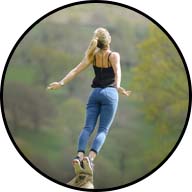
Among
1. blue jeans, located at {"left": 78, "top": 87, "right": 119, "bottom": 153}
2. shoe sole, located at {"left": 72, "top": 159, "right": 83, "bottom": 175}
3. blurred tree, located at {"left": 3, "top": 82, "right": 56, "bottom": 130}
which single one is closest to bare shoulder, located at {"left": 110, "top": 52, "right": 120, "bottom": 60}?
blue jeans, located at {"left": 78, "top": 87, "right": 119, "bottom": 153}

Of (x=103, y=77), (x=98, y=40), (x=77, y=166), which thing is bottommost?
(x=77, y=166)

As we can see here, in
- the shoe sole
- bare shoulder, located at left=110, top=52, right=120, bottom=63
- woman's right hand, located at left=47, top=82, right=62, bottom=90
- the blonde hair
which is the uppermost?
the blonde hair

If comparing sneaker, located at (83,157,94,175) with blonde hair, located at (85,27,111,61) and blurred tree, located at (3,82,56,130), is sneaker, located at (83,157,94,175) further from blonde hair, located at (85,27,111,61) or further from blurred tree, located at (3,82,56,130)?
blonde hair, located at (85,27,111,61)

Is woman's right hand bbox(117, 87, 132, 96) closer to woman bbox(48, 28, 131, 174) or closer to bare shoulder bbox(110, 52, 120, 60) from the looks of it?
woman bbox(48, 28, 131, 174)

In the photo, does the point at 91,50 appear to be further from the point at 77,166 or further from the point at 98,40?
the point at 77,166

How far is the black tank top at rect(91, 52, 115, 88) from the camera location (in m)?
2.49

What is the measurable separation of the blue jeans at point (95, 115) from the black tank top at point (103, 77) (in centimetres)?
2

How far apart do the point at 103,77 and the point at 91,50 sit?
98mm

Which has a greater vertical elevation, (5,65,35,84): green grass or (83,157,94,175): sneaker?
(5,65,35,84): green grass

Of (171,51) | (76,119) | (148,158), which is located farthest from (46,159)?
(171,51)

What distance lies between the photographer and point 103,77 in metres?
2.49

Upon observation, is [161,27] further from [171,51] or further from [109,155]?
[109,155]

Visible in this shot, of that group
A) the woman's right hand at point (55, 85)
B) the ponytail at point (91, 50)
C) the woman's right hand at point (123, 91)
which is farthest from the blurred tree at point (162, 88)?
the woman's right hand at point (55, 85)

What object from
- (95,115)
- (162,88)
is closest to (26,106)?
(95,115)
